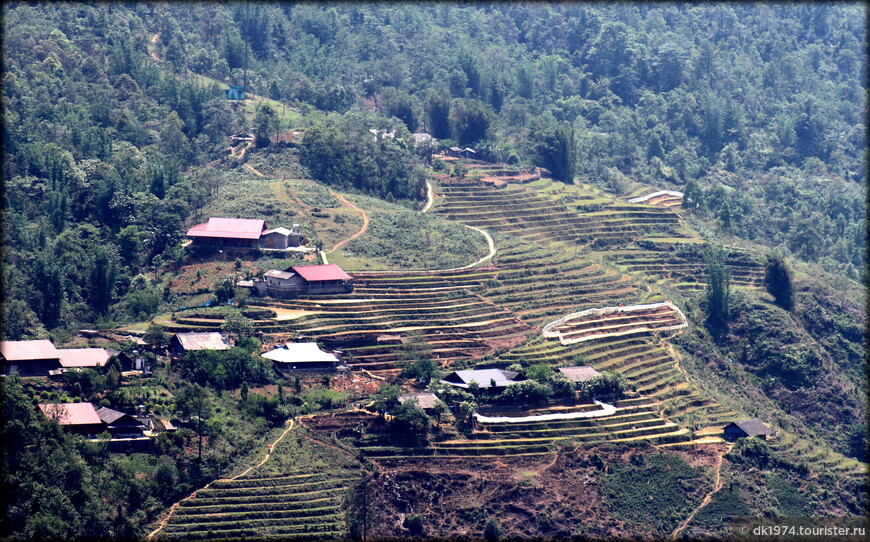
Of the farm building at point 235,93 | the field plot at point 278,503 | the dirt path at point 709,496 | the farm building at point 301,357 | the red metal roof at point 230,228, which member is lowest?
the dirt path at point 709,496

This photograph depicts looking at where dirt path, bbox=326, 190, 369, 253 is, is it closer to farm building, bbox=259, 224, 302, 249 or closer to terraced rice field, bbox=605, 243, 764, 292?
farm building, bbox=259, 224, 302, 249

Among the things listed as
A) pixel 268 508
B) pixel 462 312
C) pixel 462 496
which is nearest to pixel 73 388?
pixel 268 508

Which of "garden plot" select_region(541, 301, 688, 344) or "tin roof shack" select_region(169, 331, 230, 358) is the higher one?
"tin roof shack" select_region(169, 331, 230, 358)

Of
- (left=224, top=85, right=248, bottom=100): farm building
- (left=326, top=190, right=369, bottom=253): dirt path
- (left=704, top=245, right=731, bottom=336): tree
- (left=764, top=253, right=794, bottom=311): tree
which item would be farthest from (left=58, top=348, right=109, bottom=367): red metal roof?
(left=764, top=253, right=794, bottom=311): tree

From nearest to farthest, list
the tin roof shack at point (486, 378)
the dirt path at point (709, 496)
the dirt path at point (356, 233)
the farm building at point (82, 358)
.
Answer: the farm building at point (82, 358) → the dirt path at point (709, 496) → the tin roof shack at point (486, 378) → the dirt path at point (356, 233)

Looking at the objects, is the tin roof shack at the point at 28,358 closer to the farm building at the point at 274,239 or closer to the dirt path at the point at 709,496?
the farm building at the point at 274,239

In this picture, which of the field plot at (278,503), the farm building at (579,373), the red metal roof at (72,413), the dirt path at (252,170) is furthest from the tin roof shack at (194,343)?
the dirt path at (252,170)

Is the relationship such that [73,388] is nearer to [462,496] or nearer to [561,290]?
[462,496]
